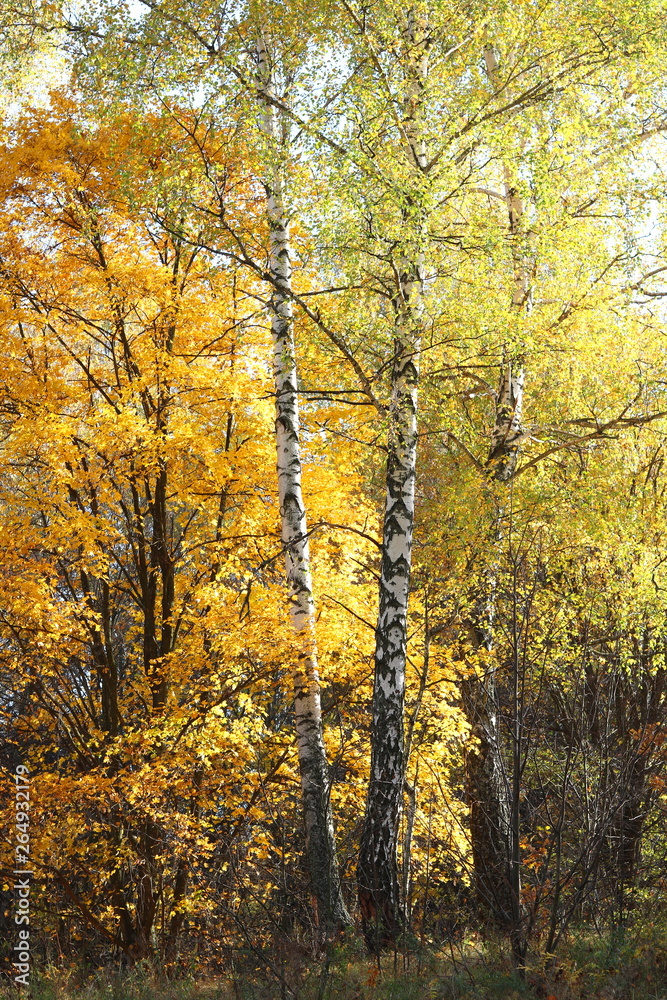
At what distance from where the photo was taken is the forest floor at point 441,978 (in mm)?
5004

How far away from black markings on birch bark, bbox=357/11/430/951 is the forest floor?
1.69ft

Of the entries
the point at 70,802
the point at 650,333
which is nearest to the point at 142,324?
the point at 70,802

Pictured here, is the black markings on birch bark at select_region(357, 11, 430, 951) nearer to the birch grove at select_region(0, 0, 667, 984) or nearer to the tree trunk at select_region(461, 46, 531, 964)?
the birch grove at select_region(0, 0, 667, 984)

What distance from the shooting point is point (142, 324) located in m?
9.43

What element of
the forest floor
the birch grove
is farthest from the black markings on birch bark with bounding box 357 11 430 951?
the forest floor

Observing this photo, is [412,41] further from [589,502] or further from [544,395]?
[544,395]

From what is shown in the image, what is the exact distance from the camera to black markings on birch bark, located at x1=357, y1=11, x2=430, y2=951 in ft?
22.2

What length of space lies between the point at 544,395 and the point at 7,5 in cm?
785

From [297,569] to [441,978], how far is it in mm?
3665

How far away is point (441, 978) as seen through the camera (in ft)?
17.8

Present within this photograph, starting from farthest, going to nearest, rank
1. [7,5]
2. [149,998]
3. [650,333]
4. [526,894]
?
[650,333] < [7,5] < [526,894] < [149,998]

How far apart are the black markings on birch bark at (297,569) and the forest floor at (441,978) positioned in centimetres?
109

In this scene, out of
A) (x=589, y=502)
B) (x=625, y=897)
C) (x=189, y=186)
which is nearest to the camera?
(x=625, y=897)

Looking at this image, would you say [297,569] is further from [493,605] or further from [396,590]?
[493,605]
